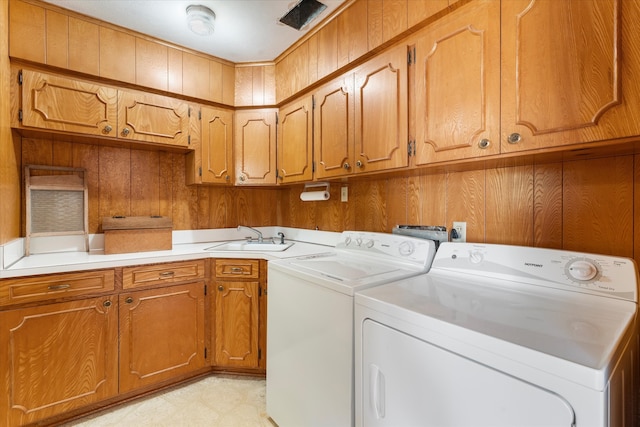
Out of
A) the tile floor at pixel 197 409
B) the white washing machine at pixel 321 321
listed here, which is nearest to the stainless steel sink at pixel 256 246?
the white washing machine at pixel 321 321

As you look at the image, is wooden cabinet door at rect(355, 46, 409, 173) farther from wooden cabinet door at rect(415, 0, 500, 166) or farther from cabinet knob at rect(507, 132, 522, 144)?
cabinet knob at rect(507, 132, 522, 144)

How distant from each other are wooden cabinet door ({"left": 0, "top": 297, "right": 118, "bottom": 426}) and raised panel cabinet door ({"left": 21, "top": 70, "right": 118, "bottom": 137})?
1090 mm

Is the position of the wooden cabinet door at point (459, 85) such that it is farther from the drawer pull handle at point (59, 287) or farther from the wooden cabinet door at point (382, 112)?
the drawer pull handle at point (59, 287)

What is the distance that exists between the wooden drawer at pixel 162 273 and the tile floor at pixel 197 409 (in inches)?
29.5

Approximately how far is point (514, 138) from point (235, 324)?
201 centimetres

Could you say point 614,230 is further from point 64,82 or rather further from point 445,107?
point 64,82

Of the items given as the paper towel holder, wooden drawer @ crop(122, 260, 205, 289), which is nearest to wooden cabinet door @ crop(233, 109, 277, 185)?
the paper towel holder

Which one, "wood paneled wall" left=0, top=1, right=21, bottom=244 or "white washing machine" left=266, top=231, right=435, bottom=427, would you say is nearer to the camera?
"white washing machine" left=266, top=231, right=435, bottom=427

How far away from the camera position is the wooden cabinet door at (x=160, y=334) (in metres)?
1.83

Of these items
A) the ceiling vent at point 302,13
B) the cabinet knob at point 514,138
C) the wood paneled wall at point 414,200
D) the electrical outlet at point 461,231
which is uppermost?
the ceiling vent at point 302,13

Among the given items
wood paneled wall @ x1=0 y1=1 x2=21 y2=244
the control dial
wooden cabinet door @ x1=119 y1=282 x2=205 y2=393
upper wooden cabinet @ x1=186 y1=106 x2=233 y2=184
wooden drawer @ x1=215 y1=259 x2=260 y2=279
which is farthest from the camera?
upper wooden cabinet @ x1=186 y1=106 x2=233 y2=184

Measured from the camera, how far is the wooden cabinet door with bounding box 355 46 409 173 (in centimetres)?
152

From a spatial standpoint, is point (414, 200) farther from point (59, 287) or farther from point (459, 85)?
point (59, 287)

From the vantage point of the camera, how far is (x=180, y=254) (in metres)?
2.00
